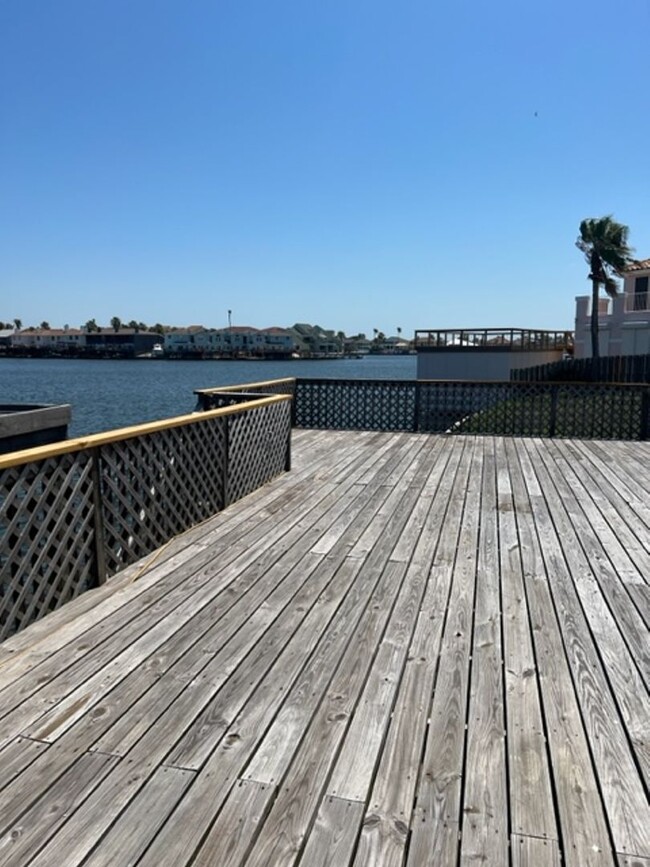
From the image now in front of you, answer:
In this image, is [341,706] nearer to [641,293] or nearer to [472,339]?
[472,339]

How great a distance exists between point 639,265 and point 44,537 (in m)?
24.2

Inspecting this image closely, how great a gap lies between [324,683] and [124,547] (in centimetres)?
161

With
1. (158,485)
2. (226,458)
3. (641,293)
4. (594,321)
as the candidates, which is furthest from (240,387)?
(641,293)

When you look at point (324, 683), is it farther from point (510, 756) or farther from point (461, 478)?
point (461, 478)

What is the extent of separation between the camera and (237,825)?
140 cm

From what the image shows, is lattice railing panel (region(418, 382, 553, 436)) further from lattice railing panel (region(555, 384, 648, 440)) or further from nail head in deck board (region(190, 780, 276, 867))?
nail head in deck board (region(190, 780, 276, 867))

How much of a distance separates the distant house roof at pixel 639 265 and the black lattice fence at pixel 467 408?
16.3m

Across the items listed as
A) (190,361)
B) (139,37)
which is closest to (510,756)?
(139,37)

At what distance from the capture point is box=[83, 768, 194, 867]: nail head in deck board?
131 centimetres

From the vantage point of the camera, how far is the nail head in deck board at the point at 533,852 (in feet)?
4.23

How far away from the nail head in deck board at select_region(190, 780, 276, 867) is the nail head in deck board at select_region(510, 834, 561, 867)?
23.8 inches

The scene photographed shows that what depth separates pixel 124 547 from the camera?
10.5 feet

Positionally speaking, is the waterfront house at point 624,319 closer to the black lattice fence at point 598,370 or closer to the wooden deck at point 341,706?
the black lattice fence at point 598,370

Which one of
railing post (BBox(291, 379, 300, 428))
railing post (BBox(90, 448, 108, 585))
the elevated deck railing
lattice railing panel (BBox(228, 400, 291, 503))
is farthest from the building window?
railing post (BBox(90, 448, 108, 585))
